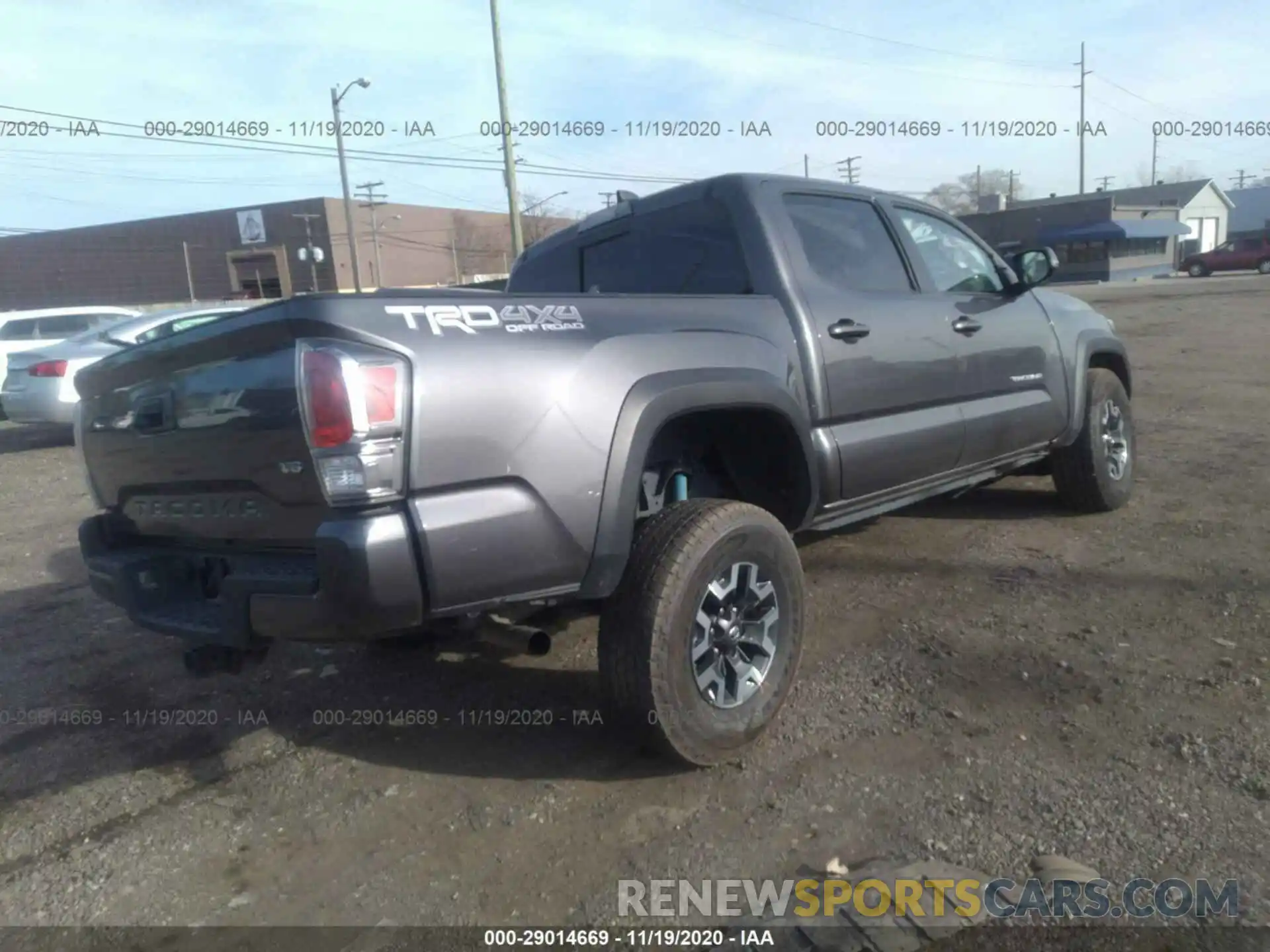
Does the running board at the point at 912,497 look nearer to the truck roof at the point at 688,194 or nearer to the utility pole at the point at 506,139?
the truck roof at the point at 688,194

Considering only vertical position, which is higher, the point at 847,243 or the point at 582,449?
the point at 847,243

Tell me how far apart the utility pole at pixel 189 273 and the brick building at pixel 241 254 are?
15 centimetres

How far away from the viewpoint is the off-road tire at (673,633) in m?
2.84

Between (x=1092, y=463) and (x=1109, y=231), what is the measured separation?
49.1 meters

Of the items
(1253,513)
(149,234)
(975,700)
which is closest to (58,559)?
(975,700)

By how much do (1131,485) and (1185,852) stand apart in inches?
156

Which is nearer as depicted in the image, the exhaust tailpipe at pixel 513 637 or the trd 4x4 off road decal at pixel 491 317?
the trd 4x4 off road decal at pixel 491 317

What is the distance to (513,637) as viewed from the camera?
3.05m

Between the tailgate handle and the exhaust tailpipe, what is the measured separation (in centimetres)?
111

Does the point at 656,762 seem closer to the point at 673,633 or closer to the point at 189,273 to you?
the point at 673,633

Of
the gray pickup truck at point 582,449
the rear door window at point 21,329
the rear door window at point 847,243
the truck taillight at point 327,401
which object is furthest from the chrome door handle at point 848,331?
the rear door window at point 21,329

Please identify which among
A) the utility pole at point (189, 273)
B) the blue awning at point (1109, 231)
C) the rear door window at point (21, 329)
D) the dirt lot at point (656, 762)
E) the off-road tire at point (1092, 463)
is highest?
the utility pole at point (189, 273)

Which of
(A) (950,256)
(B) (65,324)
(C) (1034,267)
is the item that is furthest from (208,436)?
(B) (65,324)

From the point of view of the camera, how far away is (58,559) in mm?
6039
